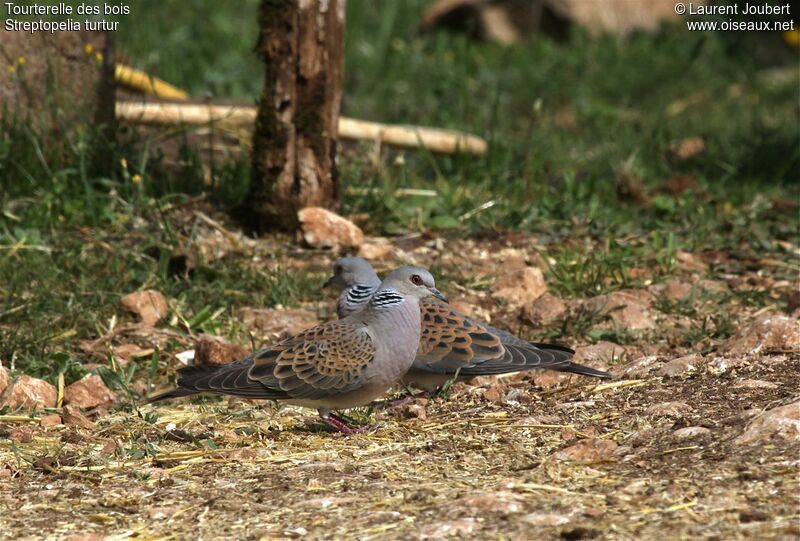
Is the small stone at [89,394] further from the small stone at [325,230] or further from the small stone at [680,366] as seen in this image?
the small stone at [680,366]

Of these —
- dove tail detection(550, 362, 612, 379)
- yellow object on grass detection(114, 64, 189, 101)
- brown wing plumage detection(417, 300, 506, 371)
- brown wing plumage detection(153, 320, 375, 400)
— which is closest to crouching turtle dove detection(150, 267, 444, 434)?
brown wing plumage detection(153, 320, 375, 400)

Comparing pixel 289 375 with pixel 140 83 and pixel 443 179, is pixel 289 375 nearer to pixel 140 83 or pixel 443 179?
pixel 443 179

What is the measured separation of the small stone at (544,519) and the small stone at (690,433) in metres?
0.79

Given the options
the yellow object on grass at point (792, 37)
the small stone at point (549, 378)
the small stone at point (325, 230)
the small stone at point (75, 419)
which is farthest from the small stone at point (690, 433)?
the yellow object on grass at point (792, 37)

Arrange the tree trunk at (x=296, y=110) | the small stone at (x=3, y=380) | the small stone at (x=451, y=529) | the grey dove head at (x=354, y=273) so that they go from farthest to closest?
the tree trunk at (x=296, y=110), the grey dove head at (x=354, y=273), the small stone at (x=3, y=380), the small stone at (x=451, y=529)

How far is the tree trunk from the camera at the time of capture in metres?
6.76

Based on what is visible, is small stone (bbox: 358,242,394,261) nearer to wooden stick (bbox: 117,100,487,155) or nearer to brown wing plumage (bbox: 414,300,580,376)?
wooden stick (bbox: 117,100,487,155)

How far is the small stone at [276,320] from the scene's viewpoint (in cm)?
597

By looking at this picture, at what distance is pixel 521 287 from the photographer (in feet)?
21.0

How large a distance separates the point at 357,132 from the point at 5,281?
2.79 m

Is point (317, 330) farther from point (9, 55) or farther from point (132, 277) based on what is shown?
point (9, 55)

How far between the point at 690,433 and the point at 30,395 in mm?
2542

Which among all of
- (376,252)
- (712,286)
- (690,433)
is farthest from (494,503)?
(376,252)

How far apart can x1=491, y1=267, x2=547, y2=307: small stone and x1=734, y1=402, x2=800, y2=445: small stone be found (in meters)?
2.53
